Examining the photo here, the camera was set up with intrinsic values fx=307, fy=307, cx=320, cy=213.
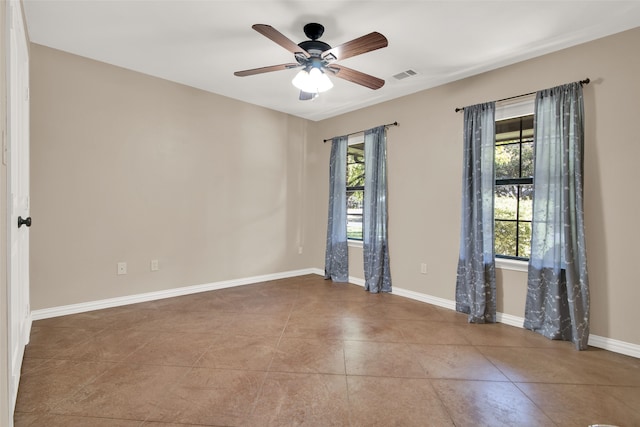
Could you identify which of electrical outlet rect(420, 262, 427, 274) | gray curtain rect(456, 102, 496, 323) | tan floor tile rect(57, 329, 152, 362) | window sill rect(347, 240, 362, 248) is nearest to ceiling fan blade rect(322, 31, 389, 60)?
gray curtain rect(456, 102, 496, 323)

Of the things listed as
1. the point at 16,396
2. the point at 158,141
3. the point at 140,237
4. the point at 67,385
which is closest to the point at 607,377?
the point at 67,385

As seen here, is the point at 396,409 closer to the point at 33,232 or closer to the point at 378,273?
the point at 378,273

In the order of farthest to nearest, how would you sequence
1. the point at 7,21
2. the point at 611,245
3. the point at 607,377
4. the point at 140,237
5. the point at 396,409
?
the point at 140,237 → the point at 611,245 → the point at 607,377 → the point at 396,409 → the point at 7,21

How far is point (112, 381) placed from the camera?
1.96 meters

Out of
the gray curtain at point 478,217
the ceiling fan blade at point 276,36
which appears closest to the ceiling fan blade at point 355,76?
the ceiling fan blade at point 276,36

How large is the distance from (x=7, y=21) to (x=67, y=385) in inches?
78.6

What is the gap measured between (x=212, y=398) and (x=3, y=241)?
4.25ft

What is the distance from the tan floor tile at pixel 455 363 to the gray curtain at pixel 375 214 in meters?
1.62

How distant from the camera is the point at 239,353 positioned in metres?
2.36

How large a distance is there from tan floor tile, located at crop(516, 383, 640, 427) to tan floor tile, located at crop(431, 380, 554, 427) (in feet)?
0.26

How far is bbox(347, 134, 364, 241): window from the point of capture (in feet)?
15.6

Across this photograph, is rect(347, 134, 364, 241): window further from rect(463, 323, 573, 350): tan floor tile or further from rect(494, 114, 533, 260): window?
rect(463, 323, 573, 350): tan floor tile

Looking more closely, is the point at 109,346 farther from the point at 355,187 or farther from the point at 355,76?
the point at 355,187

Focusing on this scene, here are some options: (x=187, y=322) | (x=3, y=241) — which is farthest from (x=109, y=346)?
(x=3, y=241)
